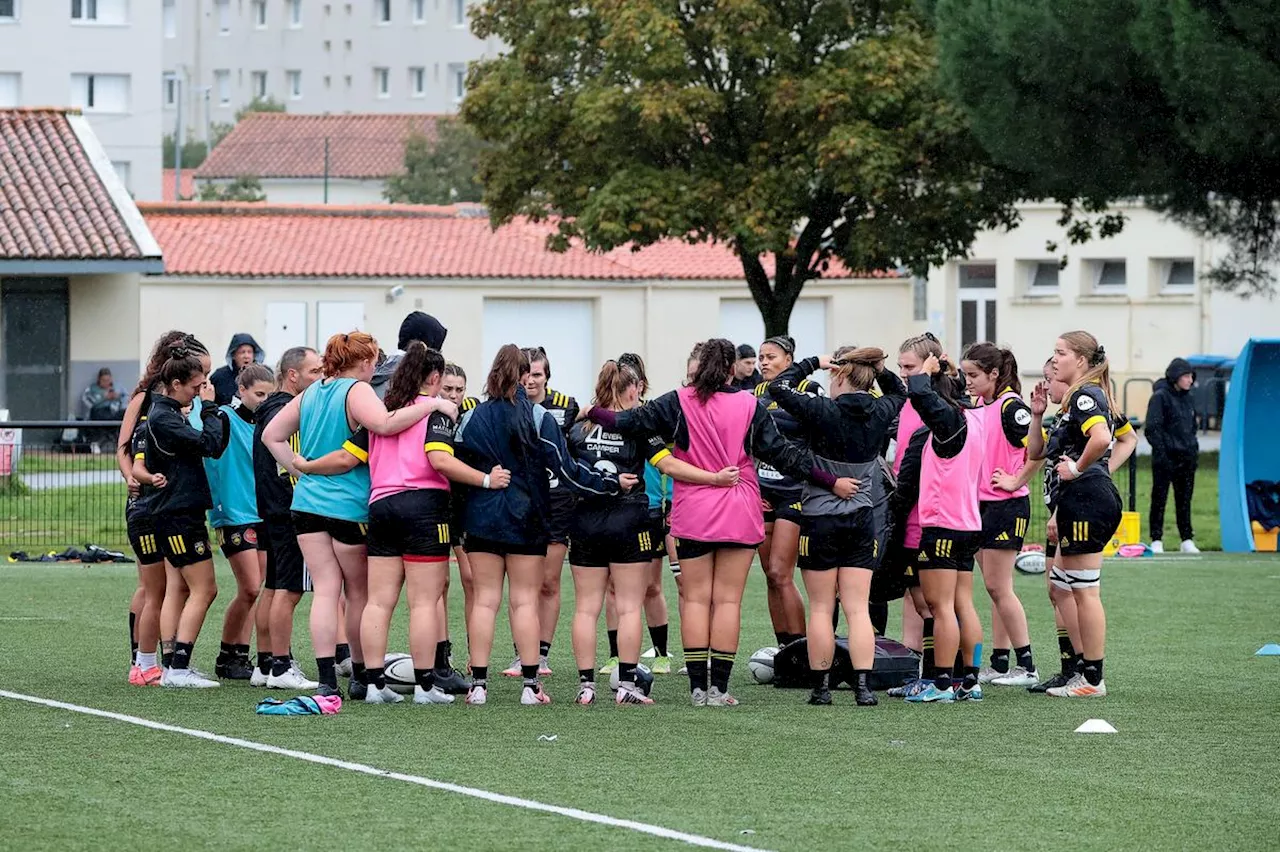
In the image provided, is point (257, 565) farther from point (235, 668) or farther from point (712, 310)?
point (712, 310)

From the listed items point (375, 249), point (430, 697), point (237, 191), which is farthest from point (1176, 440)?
point (237, 191)

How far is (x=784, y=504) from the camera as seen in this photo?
1079 centimetres

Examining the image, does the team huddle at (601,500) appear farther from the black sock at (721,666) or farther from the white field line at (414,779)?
the white field line at (414,779)

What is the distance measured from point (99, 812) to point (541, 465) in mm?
3195

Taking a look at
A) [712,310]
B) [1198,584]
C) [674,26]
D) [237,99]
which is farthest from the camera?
[237,99]

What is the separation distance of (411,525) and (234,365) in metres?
2.85

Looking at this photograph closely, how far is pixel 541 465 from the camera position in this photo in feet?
32.0

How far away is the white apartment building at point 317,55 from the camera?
104m

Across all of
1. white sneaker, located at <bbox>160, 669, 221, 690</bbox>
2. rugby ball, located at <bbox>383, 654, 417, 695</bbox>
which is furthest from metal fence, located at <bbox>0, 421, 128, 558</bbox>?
rugby ball, located at <bbox>383, 654, 417, 695</bbox>

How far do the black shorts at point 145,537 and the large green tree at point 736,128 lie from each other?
68.6ft

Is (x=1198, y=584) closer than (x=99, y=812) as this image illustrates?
No

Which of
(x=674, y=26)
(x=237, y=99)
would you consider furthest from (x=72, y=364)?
(x=237, y=99)

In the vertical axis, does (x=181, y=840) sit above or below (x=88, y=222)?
below

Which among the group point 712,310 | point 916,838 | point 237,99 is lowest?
point 916,838
